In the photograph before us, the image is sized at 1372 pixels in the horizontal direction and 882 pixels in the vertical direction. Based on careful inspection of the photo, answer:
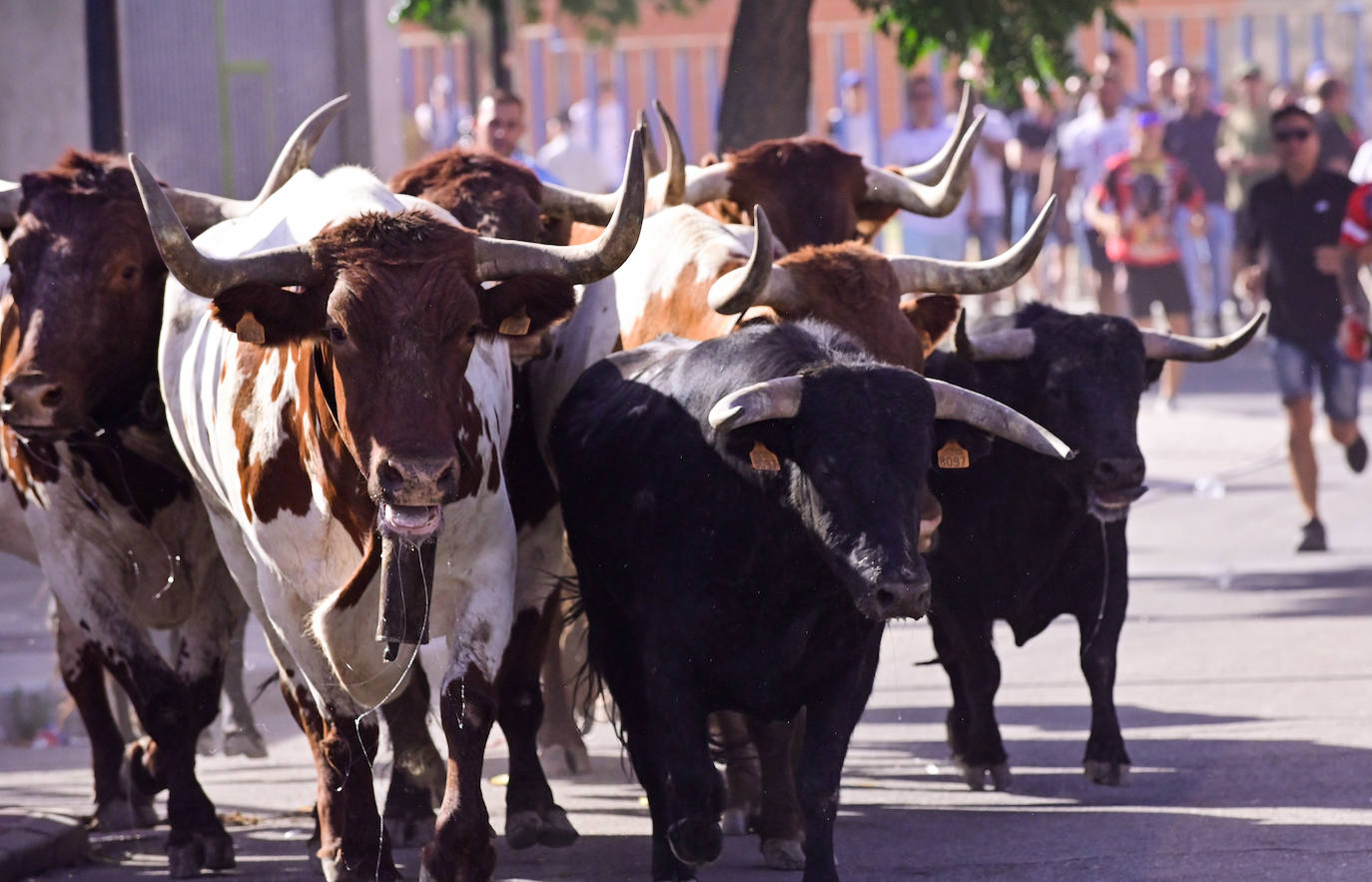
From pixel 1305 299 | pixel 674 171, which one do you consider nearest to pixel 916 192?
pixel 674 171

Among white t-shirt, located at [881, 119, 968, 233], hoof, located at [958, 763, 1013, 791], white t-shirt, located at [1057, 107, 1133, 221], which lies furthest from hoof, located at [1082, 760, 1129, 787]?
white t-shirt, located at [1057, 107, 1133, 221]

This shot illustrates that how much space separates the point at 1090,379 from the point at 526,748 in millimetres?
2302

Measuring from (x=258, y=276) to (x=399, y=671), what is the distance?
1.22 metres

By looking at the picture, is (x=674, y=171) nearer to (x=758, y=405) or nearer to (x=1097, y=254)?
(x=758, y=405)

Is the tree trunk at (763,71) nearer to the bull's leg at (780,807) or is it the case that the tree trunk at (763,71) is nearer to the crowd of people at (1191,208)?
the crowd of people at (1191,208)

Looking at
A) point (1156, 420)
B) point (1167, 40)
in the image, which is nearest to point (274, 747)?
point (1156, 420)

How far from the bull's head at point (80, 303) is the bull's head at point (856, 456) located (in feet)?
7.16

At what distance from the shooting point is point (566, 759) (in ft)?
28.3

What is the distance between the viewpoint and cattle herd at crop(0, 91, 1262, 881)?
610 cm

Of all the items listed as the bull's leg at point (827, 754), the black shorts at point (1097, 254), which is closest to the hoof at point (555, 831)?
the bull's leg at point (827, 754)

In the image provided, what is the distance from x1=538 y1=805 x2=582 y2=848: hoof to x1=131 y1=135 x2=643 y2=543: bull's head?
55.1 inches

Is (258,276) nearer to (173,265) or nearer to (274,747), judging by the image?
(173,265)

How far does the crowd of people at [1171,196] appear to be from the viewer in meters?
12.6

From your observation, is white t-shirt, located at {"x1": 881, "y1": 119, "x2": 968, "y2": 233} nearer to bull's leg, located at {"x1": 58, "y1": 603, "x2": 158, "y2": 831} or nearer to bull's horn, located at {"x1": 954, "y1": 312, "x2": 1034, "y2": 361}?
bull's horn, located at {"x1": 954, "y1": 312, "x2": 1034, "y2": 361}
